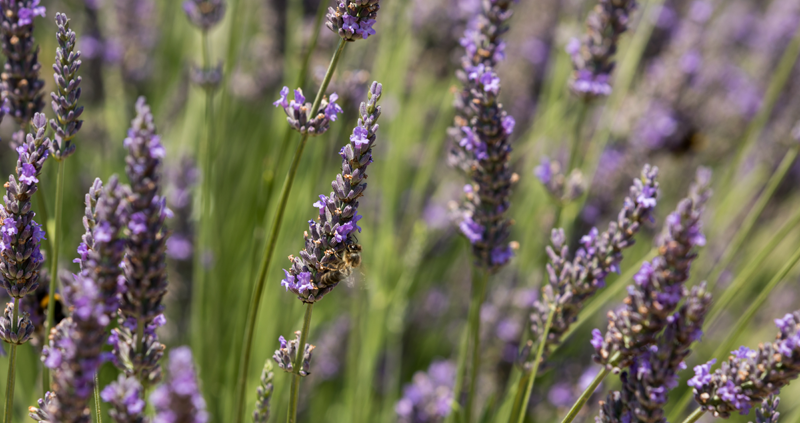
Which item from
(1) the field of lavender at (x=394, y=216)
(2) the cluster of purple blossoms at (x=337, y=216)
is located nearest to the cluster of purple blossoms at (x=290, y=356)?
(1) the field of lavender at (x=394, y=216)

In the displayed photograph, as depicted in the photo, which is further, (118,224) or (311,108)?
(311,108)

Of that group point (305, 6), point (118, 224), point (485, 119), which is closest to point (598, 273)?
point (485, 119)

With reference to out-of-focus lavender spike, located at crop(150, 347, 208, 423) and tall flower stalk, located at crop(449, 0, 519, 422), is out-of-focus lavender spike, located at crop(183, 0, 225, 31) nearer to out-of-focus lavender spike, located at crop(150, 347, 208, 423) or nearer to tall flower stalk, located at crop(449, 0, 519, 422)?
tall flower stalk, located at crop(449, 0, 519, 422)

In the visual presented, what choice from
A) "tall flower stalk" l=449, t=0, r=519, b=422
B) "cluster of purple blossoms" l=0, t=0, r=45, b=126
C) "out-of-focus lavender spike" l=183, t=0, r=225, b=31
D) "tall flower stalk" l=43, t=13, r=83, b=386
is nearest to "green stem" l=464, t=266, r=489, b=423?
"tall flower stalk" l=449, t=0, r=519, b=422

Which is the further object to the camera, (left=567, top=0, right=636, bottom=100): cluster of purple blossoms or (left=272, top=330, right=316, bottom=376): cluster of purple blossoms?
(left=567, top=0, right=636, bottom=100): cluster of purple blossoms

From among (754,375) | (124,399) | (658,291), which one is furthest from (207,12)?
(754,375)

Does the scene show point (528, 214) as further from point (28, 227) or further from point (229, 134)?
point (28, 227)

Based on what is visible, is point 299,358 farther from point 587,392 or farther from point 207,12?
point 207,12

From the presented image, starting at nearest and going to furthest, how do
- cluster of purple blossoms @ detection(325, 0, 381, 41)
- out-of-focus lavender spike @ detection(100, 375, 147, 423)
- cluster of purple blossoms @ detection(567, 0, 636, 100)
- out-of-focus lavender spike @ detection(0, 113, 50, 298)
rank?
out-of-focus lavender spike @ detection(100, 375, 147, 423), out-of-focus lavender spike @ detection(0, 113, 50, 298), cluster of purple blossoms @ detection(325, 0, 381, 41), cluster of purple blossoms @ detection(567, 0, 636, 100)
